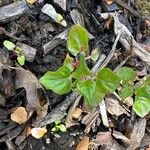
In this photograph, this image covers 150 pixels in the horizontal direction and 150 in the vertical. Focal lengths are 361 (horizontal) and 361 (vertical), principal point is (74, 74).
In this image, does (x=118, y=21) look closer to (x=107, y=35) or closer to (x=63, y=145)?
(x=107, y=35)

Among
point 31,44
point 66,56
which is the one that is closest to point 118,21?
point 66,56

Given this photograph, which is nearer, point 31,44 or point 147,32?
point 31,44

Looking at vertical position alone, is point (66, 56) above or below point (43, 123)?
above

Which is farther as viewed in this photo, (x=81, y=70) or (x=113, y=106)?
(x=113, y=106)

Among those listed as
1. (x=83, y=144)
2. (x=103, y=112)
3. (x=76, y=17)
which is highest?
(x=76, y=17)

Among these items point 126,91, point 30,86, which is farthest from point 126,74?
point 30,86

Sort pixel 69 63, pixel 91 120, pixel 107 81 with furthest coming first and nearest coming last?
pixel 91 120 < pixel 69 63 < pixel 107 81

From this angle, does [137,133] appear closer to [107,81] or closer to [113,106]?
[113,106]
